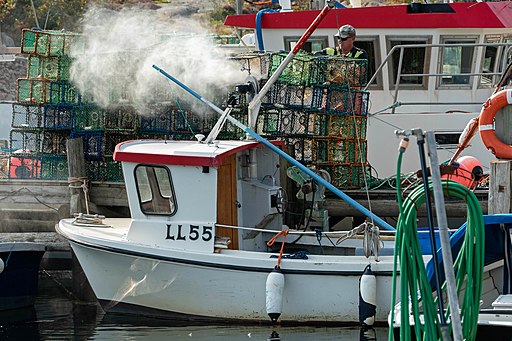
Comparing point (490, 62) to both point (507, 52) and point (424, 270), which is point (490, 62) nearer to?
point (507, 52)

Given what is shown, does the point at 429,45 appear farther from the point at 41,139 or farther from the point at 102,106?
the point at 41,139

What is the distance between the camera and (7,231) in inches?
565

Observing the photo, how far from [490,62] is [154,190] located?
6.46 meters

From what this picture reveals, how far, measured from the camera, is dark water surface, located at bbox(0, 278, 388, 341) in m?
10.9

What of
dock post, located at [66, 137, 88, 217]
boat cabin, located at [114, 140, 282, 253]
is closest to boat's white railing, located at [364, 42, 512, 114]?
boat cabin, located at [114, 140, 282, 253]

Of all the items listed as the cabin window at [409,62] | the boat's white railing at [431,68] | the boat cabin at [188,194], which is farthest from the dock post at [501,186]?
the cabin window at [409,62]

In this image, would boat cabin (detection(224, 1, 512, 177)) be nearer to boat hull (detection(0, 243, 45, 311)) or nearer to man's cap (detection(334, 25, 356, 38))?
man's cap (detection(334, 25, 356, 38))

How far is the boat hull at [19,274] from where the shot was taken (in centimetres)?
1241

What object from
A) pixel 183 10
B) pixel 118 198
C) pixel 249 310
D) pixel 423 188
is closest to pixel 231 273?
pixel 249 310

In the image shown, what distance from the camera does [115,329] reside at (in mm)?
11539

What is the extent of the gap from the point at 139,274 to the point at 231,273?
111cm

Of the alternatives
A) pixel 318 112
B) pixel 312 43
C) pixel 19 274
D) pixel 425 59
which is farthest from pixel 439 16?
pixel 19 274

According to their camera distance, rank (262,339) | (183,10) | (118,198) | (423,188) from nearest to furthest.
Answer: (423,188)
(262,339)
(118,198)
(183,10)

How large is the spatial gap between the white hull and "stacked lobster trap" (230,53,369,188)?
8.59 ft
